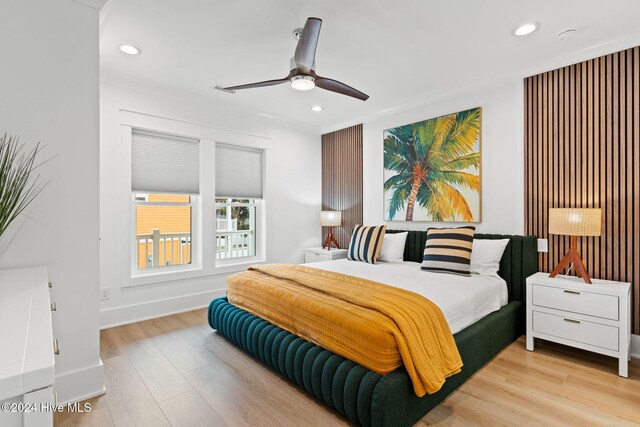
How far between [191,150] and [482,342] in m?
3.76

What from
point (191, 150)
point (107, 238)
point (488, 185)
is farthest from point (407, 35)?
point (107, 238)

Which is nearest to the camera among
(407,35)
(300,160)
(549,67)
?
(407,35)

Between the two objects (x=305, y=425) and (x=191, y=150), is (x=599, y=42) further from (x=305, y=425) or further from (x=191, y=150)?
(x=191, y=150)

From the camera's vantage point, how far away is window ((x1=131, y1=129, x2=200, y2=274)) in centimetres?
376

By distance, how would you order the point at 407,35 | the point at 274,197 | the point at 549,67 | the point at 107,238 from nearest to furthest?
the point at 407,35, the point at 549,67, the point at 107,238, the point at 274,197

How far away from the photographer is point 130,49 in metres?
2.92

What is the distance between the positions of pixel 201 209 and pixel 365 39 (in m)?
2.76

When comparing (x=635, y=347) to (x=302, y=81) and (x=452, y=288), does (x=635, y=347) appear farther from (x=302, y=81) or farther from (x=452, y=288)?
(x=302, y=81)

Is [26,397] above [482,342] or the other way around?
above

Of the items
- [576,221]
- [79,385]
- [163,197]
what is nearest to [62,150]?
[79,385]

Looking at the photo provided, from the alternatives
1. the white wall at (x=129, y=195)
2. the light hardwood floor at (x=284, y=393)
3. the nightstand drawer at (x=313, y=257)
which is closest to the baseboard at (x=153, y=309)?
the white wall at (x=129, y=195)

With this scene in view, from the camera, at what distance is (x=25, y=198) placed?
6.32 ft

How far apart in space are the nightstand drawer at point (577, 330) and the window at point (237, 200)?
3.59m

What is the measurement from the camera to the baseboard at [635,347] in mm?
2672
